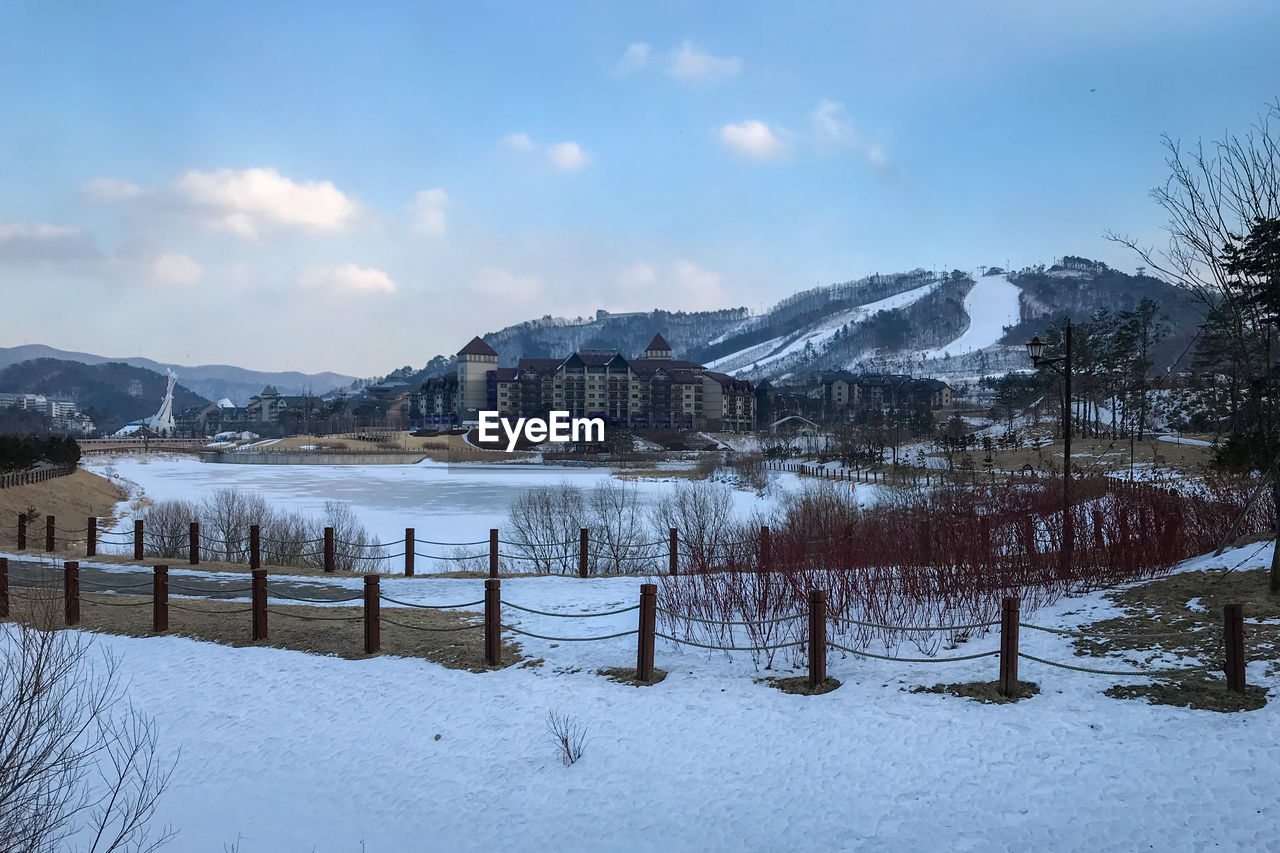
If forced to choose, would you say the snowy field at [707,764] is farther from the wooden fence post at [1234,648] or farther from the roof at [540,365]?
the roof at [540,365]

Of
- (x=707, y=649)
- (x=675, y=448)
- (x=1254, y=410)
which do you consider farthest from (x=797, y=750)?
(x=675, y=448)

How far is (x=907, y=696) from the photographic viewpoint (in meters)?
7.87

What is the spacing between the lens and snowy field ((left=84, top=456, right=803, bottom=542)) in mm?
32719

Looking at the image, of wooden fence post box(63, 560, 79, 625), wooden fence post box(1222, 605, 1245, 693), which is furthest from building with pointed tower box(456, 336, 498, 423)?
wooden fence post box(1222, 605, 1245, 693)

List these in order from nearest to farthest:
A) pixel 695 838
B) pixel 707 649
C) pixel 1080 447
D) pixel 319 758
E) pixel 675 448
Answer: pixel 695 838 → pixel 319 758 → pixel 707 649 → pixel 1080 447 → pixel 675 448

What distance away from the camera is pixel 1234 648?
6.82 metres

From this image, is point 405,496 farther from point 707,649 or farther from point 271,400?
point 271,400

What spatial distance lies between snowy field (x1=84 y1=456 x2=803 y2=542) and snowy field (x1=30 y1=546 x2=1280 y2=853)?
19144 millimetres

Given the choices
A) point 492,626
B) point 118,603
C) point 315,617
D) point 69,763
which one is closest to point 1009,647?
point 492,626

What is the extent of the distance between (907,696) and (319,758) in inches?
232

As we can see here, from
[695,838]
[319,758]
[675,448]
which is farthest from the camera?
[675,448]

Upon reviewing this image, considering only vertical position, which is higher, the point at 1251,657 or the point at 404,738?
the point at 1251,657

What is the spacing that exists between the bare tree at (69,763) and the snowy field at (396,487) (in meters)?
18.8

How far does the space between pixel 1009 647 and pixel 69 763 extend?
791cm
